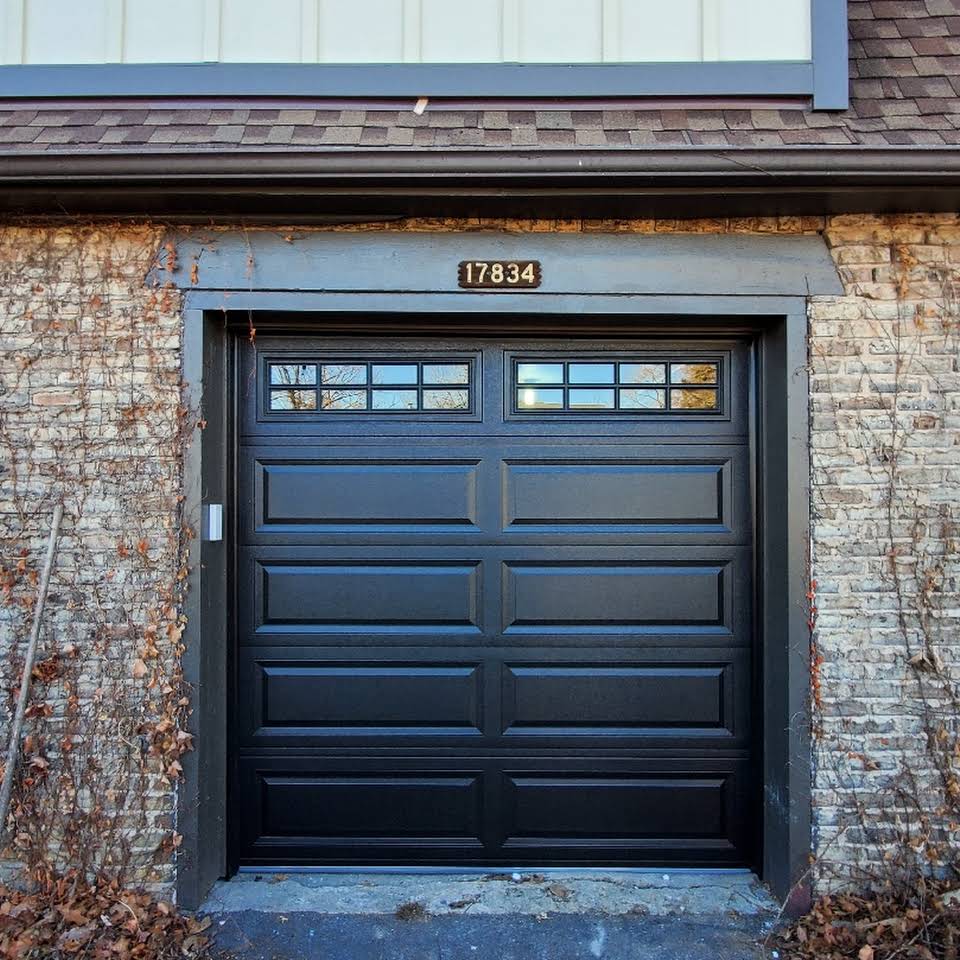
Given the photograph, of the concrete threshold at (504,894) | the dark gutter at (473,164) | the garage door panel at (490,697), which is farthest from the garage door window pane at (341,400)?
the concrete threshold at (504,894)

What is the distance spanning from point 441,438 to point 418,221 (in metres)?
1.01

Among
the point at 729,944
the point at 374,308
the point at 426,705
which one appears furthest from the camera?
the point at 426,705

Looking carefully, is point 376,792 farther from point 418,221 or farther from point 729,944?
point 418,221

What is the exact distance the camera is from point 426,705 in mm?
3434

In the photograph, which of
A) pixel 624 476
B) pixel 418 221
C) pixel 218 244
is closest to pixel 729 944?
pixel 624 476

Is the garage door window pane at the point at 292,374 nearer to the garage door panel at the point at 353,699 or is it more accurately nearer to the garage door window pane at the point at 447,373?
the garage door window pane at the point at 447,373

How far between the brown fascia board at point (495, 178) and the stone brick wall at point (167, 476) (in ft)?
0.65

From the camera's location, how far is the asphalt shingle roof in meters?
2.88

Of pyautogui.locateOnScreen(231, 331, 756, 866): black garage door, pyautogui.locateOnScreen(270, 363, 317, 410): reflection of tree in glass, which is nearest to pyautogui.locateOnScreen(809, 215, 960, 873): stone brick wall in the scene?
pyautogui.locateOnScreen(231, 331, 756, 866): black garage door

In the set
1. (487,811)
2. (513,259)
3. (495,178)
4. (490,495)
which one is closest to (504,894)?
(487,811)

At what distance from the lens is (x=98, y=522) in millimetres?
3139

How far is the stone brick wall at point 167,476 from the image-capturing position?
3111mm

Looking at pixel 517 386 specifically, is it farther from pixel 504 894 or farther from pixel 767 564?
pixel 504 894

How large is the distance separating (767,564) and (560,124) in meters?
2.19
